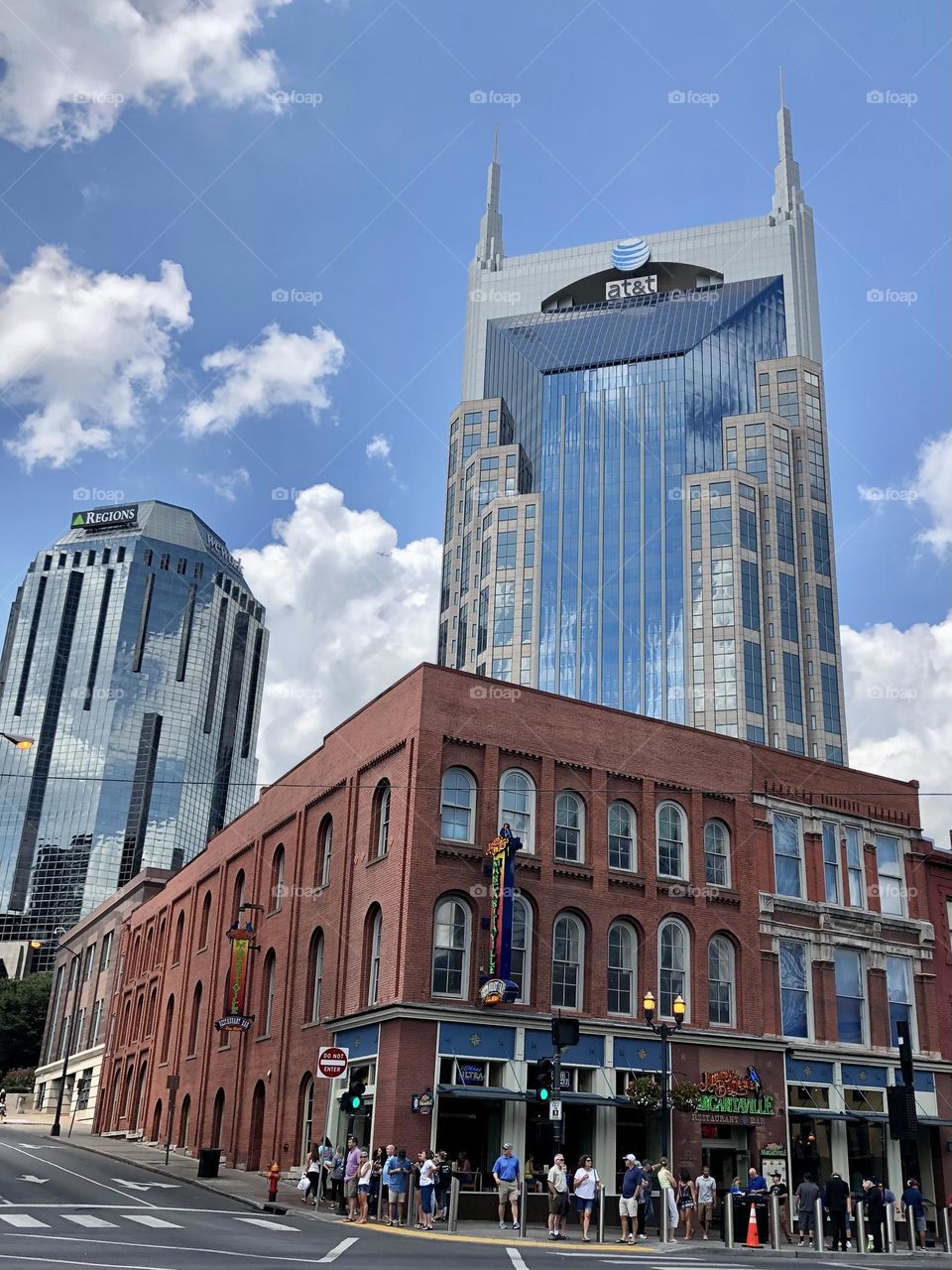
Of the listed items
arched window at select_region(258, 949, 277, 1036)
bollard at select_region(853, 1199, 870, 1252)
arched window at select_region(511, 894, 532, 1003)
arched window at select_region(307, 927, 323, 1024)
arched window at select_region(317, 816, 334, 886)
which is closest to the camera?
bollard at select_region(853, 1199, 870, 1252)

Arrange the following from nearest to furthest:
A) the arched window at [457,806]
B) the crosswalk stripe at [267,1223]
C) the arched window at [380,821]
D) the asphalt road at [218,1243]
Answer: the asphalt road at [218,1243] → the crosswalk stripe at [267,1223] → the arched window at [457,806] → the arched window at [380,821]

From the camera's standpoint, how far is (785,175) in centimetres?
15288

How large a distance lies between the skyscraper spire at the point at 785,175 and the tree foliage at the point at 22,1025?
4603 inches

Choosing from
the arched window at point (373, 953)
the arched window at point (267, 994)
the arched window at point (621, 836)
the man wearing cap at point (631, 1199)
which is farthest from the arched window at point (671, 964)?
the arched window at point (267, 994)

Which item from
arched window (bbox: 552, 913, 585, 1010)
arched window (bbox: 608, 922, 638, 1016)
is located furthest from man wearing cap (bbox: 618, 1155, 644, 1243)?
arched window (bbox: 608, 922, 638, 1016)

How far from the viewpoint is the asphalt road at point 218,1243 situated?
17953mm

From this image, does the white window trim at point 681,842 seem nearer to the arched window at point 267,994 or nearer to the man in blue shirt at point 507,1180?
the man in blue shirt at point 507,1180

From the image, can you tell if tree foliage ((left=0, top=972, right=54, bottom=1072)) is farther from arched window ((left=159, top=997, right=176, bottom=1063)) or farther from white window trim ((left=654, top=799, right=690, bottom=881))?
white window trim ((left=654, top=799, right=690, bottom=881))

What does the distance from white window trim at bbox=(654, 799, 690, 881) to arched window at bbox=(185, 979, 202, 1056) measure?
23362 mm

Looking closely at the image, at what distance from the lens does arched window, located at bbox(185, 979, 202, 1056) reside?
52.0 meters

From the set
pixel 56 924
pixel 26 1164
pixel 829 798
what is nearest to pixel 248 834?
pixel 26 1164

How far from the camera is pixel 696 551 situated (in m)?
129

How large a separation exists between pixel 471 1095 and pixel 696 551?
102182 mm

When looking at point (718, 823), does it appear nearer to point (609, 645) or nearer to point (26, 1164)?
point (26, 1164)
